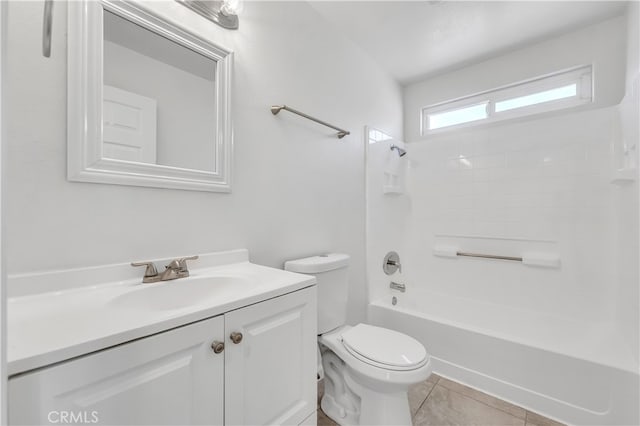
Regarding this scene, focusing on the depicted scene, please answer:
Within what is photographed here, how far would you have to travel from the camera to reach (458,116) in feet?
8.64

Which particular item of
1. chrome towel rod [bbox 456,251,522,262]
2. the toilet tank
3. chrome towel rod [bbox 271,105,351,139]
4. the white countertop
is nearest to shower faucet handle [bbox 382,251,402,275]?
chrome towel rod [bbox 456,251,522,262]

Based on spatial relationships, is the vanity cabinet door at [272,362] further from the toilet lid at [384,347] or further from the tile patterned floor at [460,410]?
the tile patterned floor at [460,410]

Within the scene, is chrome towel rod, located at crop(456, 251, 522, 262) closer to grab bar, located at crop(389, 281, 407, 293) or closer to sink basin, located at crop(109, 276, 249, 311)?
grab bar, located at crop(389, 281, 407, 293)

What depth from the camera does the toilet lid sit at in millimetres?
1201

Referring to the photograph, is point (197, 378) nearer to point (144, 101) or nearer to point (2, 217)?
point (2, 217)

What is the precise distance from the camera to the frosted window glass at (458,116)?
2.50 meters

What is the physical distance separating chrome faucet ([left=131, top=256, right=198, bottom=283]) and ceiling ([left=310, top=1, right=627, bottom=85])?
1741 mm

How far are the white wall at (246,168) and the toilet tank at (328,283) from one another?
15cm

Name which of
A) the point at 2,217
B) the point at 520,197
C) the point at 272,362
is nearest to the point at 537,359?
the point at 520,197

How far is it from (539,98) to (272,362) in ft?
9.23

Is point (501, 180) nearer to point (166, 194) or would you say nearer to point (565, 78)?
point (565, 78)

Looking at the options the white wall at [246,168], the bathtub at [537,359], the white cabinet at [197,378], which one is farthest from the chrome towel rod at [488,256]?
the white cabinet at [197,378]

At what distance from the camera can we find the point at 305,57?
65.7 inches

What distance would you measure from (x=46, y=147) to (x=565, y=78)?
10.5 feet
